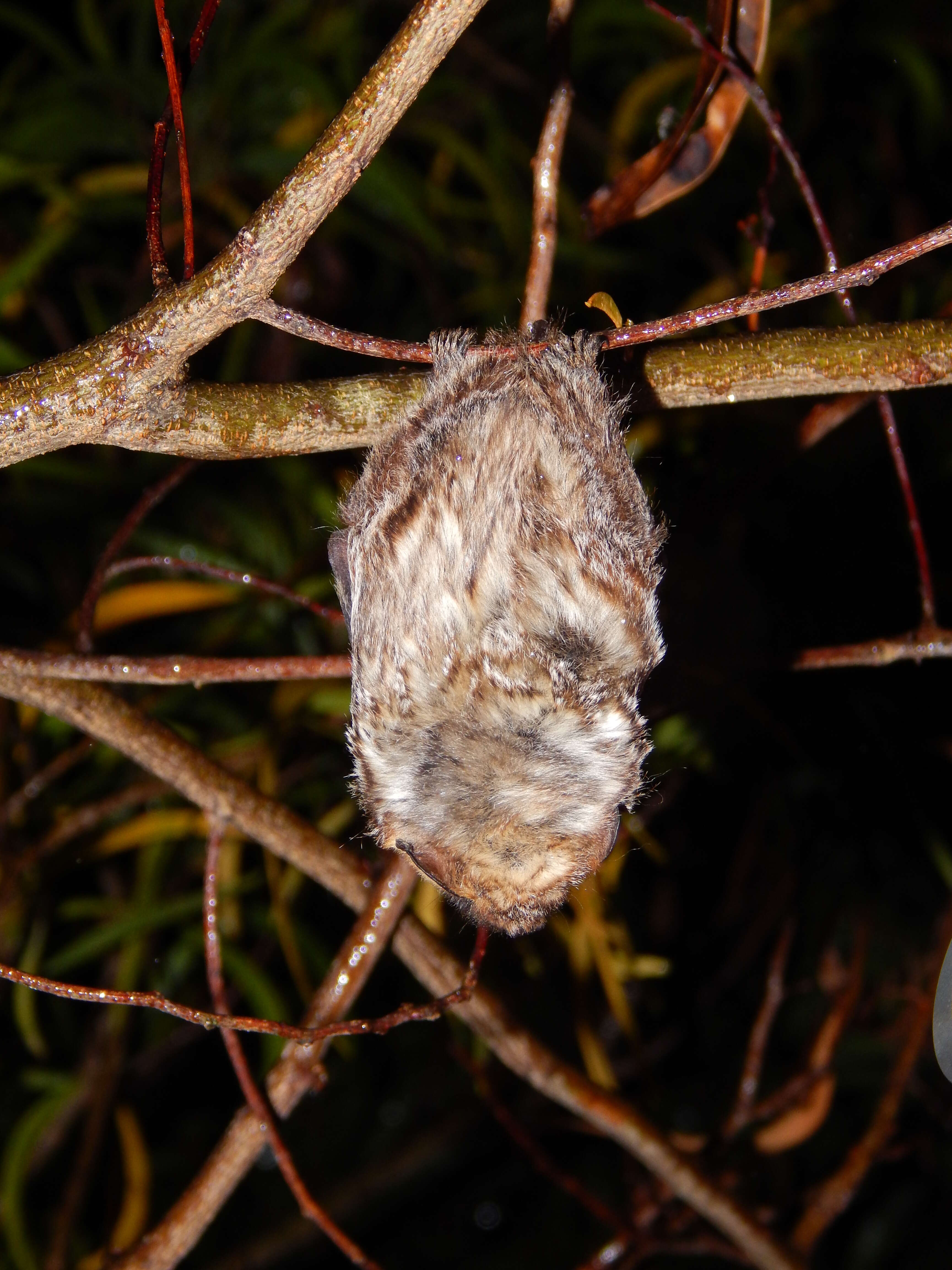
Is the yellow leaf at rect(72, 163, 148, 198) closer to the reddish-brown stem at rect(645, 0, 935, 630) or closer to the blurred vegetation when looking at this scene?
the blurred vegetation

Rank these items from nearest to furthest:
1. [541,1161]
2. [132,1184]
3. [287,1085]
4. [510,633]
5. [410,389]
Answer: [510,633] < [410,389] < [287,1085] < [541,1161] < [132,1184]

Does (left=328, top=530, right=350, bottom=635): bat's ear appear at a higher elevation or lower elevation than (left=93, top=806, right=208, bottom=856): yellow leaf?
lower

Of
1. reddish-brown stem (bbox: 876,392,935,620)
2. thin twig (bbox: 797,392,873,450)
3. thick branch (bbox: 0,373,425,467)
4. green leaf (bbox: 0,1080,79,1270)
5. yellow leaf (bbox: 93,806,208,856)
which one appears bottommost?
green leaf (bbox: 0,1080,79,1270)

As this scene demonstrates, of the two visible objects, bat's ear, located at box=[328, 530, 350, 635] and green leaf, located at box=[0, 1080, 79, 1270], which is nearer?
bat's ear, located at box=[328, 530, 350, 635]

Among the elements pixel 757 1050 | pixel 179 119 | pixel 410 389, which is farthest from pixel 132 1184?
pixel 179 119

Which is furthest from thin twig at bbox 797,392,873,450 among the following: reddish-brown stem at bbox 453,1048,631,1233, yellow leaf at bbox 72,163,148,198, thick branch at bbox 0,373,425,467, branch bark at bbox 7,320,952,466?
yellow leaf at bbox 72,163,148,198

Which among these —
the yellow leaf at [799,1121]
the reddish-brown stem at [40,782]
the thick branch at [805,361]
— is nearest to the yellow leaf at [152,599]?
the reddish-brown stem at [40,782]

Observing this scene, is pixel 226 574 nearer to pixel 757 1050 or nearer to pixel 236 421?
pixel 236 421

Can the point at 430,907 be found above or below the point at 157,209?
below
